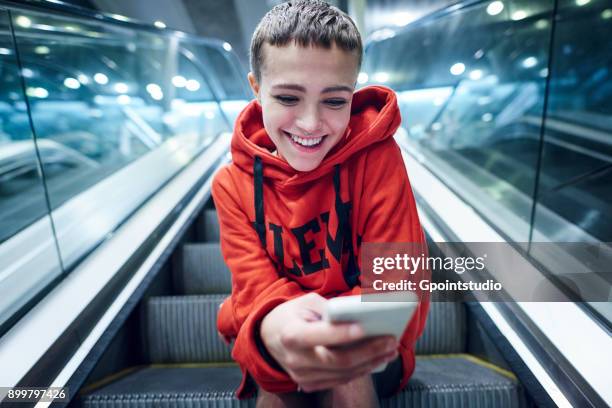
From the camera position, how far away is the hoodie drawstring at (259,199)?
49.4 inches

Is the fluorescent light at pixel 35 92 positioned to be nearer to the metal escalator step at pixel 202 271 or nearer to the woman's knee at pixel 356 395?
the metal escalator step at pixel 202 271

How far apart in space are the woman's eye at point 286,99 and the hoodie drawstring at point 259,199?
0.25m

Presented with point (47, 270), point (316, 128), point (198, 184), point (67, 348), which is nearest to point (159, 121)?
point (198, 184)

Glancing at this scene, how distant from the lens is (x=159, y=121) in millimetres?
5906

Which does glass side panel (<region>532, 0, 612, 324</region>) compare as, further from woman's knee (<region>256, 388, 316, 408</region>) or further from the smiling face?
the smiling face

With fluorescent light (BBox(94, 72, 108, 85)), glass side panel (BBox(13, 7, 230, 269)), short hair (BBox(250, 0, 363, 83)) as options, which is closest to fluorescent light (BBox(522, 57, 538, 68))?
glass side panel (BBox(13, 7, 230, 269))

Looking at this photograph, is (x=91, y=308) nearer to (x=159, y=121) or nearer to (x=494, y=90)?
(x=159, y=121)

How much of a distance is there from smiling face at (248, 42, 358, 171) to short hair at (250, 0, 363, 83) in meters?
0.02

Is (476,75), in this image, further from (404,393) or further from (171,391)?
(171,391)

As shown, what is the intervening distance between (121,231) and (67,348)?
3.21 feet

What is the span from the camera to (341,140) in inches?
47.7

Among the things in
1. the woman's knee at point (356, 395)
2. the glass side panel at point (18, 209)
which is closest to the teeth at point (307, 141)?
the woman's knee at point (356, 395)

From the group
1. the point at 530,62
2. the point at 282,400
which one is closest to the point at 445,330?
the point at 282,400

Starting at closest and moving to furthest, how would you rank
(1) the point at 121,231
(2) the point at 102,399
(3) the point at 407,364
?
(3) the point at 407,364 → (2) the point at 102,399 → (1) the point at 121,231
